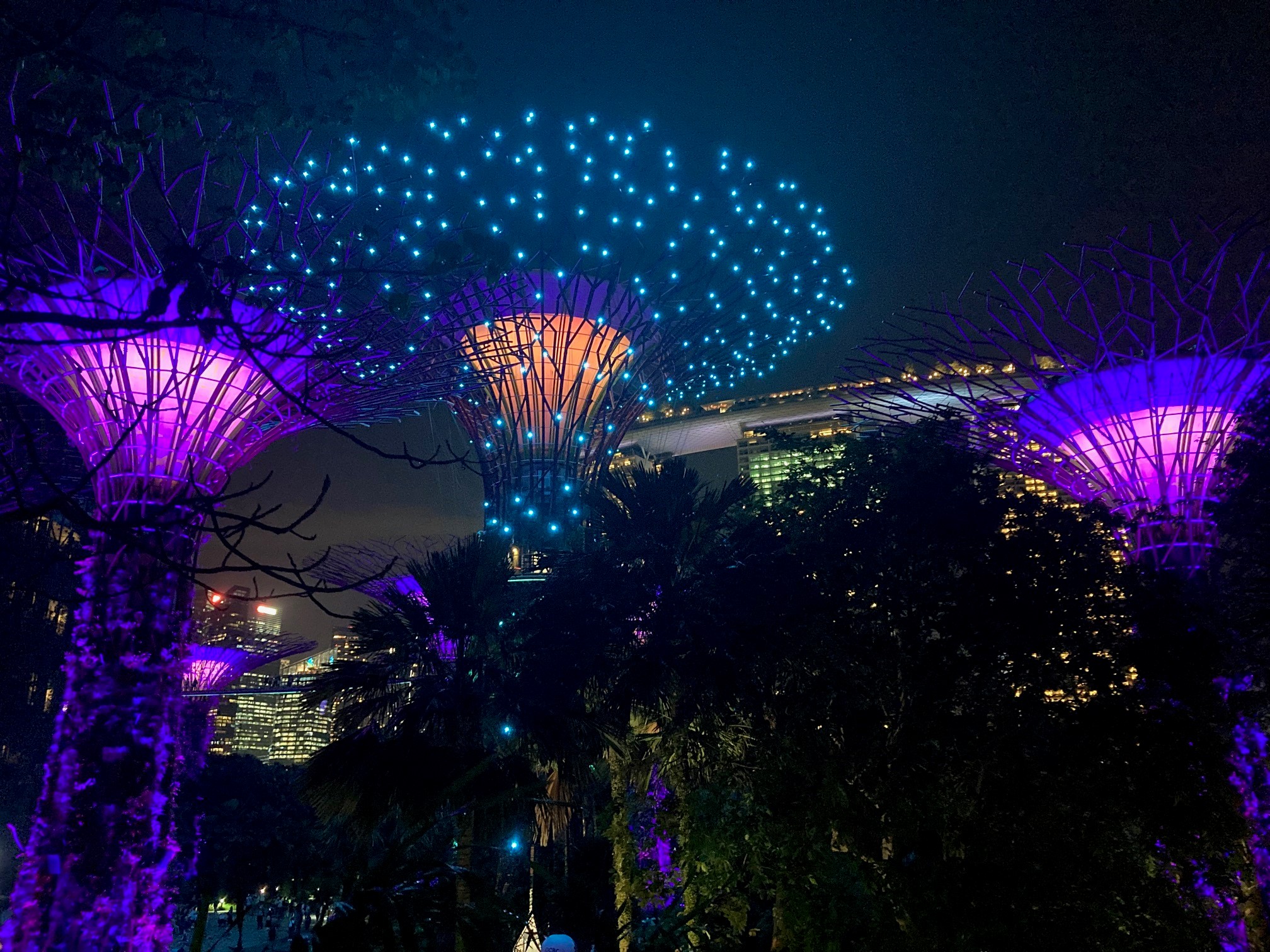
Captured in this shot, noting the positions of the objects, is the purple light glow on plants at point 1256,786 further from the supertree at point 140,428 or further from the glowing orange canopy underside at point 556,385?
the glowing orange canopy underside at point 556,385

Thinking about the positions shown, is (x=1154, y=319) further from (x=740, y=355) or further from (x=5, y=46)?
(x=5, y=46)

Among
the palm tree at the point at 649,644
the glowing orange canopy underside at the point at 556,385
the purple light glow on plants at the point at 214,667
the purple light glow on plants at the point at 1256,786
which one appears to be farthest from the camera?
the purple light glow on plants at the point at 214,667

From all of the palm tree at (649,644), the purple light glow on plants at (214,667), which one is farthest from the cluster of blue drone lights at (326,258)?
the purple light glow on plants at (214,667)

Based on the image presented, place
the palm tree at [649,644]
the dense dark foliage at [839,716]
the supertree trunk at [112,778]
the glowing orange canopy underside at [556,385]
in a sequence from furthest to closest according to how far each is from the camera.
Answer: the glowing orange canopy underside at [556,385] < the palm tree at [649,644] < the dense dark foliage at [839,716] < the supertree trunk at [112,778]

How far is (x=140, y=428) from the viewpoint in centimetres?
1060

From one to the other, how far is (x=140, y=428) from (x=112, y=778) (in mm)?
3788

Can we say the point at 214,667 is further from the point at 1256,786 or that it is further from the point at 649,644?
the point at 1256,786

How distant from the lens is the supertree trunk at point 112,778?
8.90 metres

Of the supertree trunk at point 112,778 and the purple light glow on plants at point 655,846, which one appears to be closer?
the supertree trunk at point 112,778

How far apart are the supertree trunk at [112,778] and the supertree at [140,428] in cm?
1

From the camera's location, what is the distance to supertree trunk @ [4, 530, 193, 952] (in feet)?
29.2

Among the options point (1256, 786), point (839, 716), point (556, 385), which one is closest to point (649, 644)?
point (839, 716)

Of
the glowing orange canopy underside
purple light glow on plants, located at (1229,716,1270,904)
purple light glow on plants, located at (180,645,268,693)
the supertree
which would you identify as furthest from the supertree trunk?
purple light glow on plants, located at (180,645,268,693)

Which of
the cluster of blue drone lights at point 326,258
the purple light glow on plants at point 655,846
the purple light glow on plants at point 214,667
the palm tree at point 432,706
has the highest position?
the cluster of blue drone lights at point 326,258
